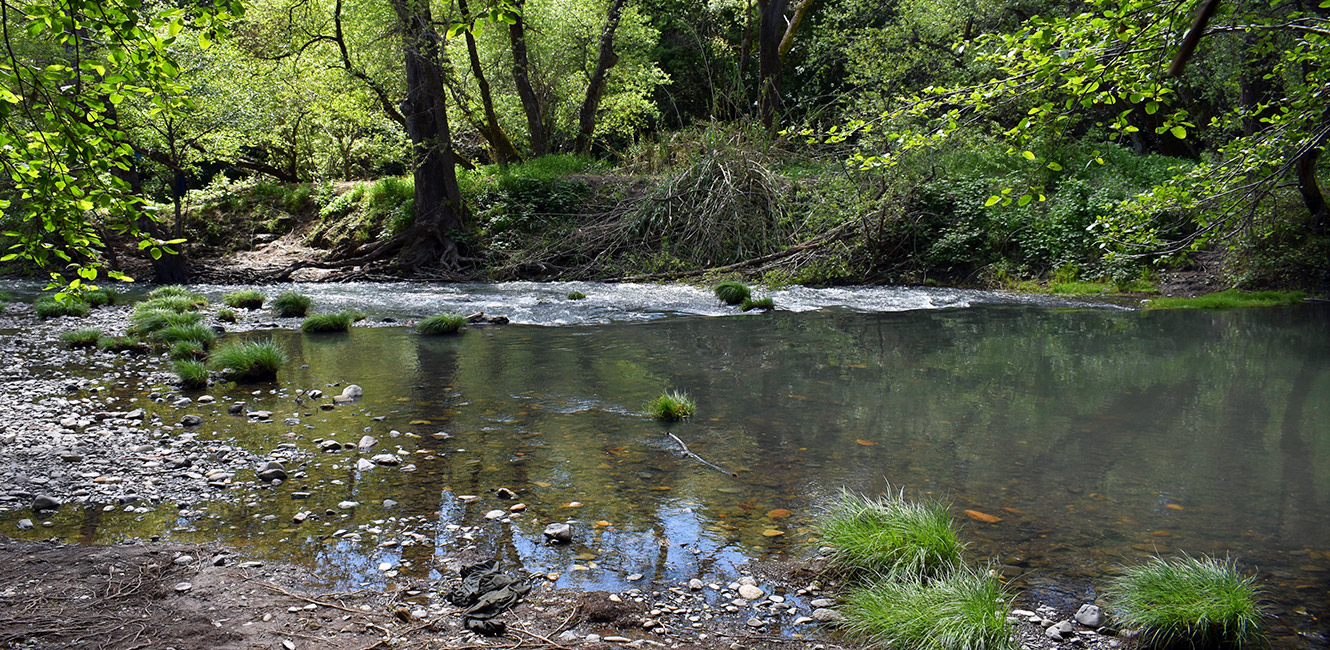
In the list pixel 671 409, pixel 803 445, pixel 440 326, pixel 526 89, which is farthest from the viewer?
pixel 526 89

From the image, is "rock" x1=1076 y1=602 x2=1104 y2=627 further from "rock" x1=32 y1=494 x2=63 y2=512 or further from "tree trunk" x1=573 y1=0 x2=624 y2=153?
"tree trunk" x1=573 y1=0 x2=624 y2=153

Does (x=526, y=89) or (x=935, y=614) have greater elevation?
(x=526, y=89)

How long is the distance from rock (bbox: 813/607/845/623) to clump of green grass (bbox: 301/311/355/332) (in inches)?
338

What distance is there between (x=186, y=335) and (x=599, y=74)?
15.3 m

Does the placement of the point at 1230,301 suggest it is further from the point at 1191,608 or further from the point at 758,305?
the point at 1191,608

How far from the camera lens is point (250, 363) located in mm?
6949

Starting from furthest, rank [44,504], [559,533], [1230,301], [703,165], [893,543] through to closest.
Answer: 1. [703,165]
2. [1230,301]
3. [44,504]
4. [559,533]
5. [893,543]

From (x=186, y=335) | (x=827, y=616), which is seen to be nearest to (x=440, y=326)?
(x=186, y=335)

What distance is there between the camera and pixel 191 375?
6.70 m

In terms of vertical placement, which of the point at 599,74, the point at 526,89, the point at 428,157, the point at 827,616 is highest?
the point at 599,74

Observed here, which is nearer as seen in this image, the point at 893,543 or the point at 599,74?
the point at 893,543

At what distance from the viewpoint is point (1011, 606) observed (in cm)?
312

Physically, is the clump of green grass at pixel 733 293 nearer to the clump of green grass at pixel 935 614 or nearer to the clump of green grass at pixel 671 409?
the clump of green grass at pixel 671 409

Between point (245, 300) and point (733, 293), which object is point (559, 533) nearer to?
→ point (733, 293)
